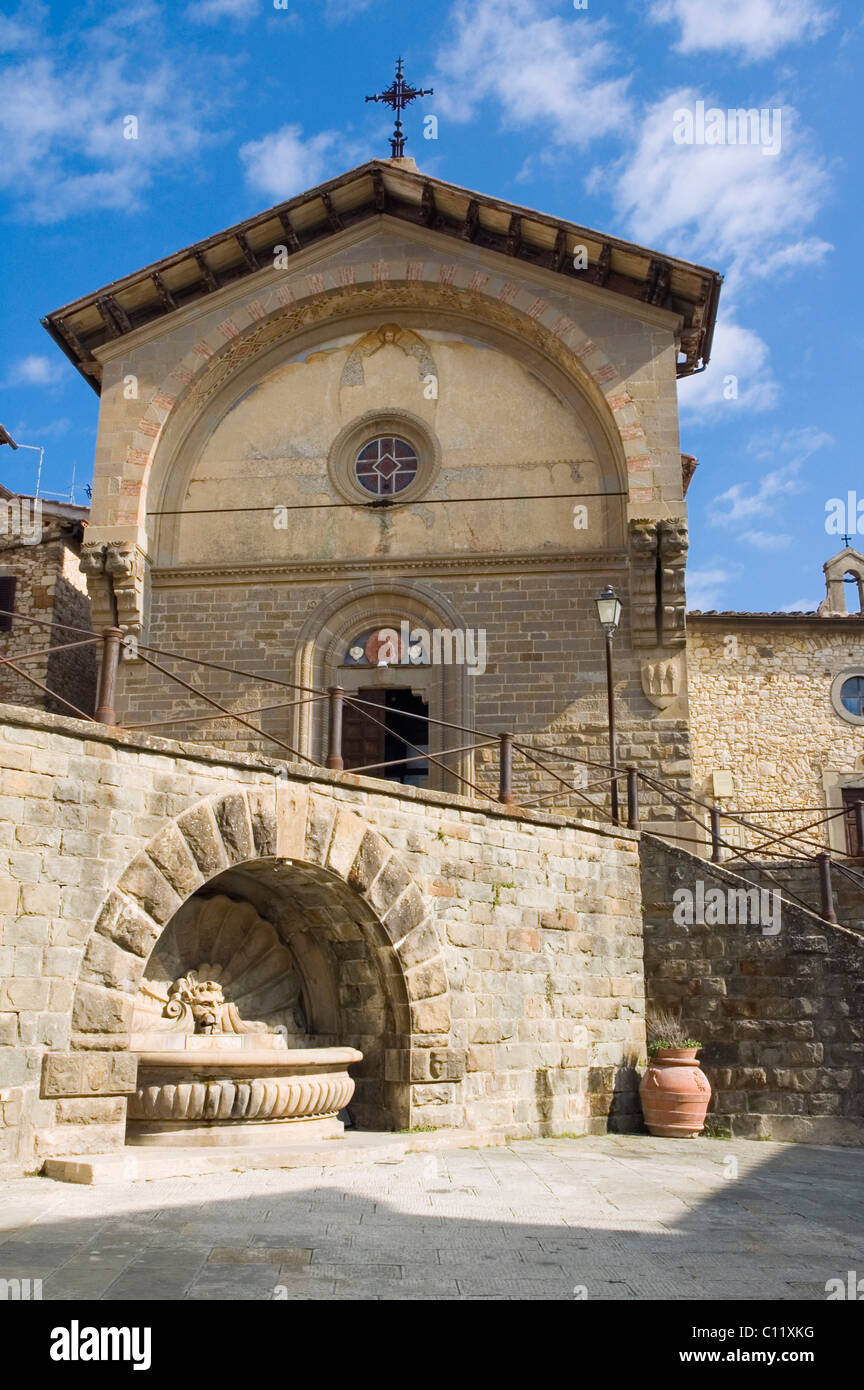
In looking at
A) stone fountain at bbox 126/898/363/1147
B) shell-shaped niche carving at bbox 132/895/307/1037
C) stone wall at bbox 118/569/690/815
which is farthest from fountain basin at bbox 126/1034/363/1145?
stone wall at bbox 118/569/690/815

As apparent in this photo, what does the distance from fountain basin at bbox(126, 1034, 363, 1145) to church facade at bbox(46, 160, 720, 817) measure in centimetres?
629

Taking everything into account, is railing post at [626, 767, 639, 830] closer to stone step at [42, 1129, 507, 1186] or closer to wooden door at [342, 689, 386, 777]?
stone step at [42, 1129, 507, 1186]

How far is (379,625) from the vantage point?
15.5 metres

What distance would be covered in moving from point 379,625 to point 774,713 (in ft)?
24.0

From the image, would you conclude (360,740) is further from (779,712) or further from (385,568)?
(779,712)

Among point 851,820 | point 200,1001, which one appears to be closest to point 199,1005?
point 200,1001

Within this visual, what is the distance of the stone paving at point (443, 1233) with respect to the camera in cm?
490

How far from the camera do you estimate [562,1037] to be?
10.8m

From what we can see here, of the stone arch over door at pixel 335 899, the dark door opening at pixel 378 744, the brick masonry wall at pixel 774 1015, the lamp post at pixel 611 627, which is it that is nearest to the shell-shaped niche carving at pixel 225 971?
the stone arch over door at pixel 335 899

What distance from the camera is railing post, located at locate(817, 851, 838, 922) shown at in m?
11.6

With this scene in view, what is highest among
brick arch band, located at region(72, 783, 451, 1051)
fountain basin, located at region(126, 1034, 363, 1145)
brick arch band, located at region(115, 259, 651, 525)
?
brick arch band, located at region(115, 259, 651, 525)

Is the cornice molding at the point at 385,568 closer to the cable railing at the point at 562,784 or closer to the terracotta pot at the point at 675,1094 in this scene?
the cable railing at the point at 562,784
